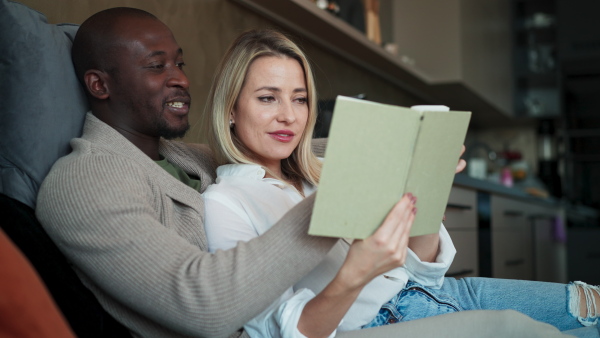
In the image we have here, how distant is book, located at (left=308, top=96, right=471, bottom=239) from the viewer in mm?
869

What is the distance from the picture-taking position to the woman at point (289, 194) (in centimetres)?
122

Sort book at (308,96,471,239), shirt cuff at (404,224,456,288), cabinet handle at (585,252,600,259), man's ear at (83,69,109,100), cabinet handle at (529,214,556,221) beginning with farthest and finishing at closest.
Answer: cabinet handle at (585,252,600,259)
cabinet handle at (529,214,556,221)
shirt cuff at (404,224,456,288)
man's ear at (83,69,109,100)
book at (308,96,471,239)

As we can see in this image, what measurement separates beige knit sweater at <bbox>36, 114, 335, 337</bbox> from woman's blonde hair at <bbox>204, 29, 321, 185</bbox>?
1.39ft

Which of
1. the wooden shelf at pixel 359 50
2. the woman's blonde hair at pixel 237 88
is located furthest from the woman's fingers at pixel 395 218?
the wooden shelf at pixel 359 50

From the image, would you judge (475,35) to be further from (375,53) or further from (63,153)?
(63,153)

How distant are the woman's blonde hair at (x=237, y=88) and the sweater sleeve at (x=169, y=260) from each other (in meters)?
0.46

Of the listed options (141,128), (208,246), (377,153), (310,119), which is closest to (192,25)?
(310,119)

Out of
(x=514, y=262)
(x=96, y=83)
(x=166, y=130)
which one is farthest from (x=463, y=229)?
(x=96, y=83)

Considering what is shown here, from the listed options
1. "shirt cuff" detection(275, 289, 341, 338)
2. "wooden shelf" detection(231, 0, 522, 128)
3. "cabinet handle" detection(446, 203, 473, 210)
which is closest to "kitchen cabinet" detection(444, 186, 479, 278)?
"cabinet handle" detection(446, 203, 473, 210)

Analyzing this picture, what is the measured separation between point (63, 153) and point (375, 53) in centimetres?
228

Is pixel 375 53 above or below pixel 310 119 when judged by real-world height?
above

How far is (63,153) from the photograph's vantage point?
117 centimetres

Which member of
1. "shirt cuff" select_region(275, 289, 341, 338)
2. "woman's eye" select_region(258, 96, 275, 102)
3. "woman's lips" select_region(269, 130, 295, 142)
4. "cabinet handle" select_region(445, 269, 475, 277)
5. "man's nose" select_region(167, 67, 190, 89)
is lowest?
"cabinet handle" select_region(445, 269, 475, 277)

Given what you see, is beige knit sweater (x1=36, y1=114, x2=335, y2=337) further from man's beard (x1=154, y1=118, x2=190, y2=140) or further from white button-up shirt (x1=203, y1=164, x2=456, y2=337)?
man's beard (x1=154, y1=118, x2=190, y2=140)
